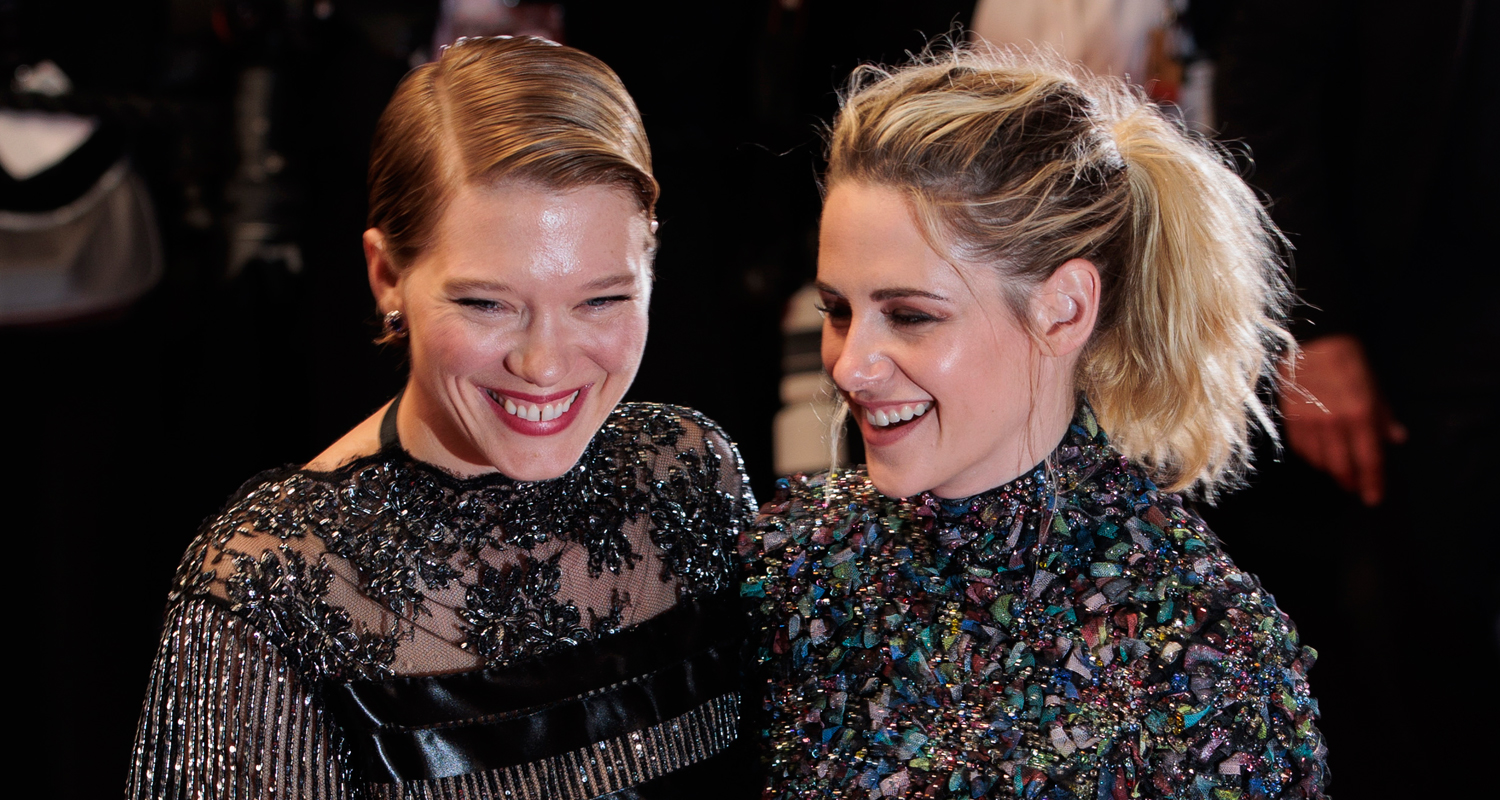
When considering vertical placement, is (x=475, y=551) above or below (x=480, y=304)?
below

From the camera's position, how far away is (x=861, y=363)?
49.6 inches

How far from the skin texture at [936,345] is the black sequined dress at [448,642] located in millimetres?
326

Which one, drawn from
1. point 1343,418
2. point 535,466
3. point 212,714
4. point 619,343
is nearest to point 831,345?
point 619,343

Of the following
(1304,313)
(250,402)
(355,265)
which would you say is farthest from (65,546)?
(1304,313)

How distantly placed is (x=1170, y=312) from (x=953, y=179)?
27 centimetres

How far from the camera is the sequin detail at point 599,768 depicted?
1332 millimetres

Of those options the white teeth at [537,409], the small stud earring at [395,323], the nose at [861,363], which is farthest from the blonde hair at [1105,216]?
the small stud earring at [395,323]

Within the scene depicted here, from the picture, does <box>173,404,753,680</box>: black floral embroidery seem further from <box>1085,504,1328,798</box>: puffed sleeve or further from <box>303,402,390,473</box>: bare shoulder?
<box>1085,504,1328,798</box>: puffed sleeve

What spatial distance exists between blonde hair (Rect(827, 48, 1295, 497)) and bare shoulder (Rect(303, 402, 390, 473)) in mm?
560

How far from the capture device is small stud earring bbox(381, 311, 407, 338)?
1.33 metres

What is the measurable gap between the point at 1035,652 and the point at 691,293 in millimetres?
1152

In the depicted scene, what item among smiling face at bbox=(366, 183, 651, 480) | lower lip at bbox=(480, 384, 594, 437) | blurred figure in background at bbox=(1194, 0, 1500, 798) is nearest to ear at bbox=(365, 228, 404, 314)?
smiling face at bbox=(366, 183, 651, 480)

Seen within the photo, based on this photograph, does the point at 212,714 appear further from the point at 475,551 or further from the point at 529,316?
the point at 529,316

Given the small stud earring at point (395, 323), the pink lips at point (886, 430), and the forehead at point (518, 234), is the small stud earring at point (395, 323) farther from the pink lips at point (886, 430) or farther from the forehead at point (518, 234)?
the pink lips at point (886, 430)
